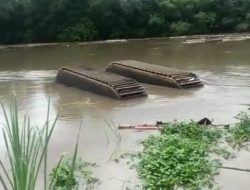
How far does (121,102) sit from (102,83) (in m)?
1.04

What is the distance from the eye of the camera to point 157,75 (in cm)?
1229

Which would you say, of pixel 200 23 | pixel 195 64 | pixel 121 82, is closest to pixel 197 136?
pixel 121 82

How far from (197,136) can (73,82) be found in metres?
6.04

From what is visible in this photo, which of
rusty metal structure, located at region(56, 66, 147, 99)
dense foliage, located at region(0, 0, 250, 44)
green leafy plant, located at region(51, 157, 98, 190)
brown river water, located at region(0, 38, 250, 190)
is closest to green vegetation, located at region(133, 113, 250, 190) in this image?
brown river water, located at region(0, 38, 250, 190)

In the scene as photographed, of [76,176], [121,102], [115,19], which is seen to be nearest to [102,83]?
[121,102]

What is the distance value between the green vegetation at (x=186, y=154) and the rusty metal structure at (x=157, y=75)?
146 inches

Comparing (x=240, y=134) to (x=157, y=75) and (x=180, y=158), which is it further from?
(x=157, y=75)

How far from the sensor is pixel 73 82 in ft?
41.5

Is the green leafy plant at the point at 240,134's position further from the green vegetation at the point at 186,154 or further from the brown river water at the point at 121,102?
the brown river water at the point at 121,102

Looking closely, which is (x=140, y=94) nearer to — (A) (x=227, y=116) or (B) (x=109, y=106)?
(B) (x=109, y=106)

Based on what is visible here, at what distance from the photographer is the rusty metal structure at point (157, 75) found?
463 inches

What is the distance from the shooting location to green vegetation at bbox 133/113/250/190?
5.48 m

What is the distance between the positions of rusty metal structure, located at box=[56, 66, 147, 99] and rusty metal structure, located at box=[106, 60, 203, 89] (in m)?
0.92

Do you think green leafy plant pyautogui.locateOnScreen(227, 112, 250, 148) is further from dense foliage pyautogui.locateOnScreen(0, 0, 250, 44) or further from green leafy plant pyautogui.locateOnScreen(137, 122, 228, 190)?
dense foliage pyautogui.locateOnScreen(0, 0, 250, 44)
